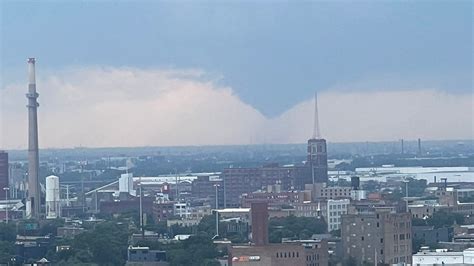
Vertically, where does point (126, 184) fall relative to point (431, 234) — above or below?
above

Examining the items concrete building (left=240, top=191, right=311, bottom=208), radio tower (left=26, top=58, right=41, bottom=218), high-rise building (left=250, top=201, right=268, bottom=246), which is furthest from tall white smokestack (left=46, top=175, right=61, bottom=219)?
high-rise building (left=250, top=201, right=268, bottom=246)

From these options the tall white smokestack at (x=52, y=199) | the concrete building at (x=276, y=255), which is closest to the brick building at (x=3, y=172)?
the tall white smokestack at (x=52, y=199)

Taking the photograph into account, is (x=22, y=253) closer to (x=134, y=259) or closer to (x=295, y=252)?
(x=134, y=259)

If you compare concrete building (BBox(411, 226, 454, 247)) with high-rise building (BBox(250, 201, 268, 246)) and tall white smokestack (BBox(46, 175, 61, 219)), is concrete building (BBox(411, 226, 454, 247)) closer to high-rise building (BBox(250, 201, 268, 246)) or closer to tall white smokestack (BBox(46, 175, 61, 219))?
high-rise building (BBox(250, 201, 268, 246))

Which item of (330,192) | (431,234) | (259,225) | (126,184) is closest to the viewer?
(259,225)

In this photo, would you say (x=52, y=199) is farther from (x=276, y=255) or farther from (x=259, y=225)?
(x=276, y=255)

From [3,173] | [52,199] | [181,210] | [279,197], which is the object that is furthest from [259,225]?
[3,173]
